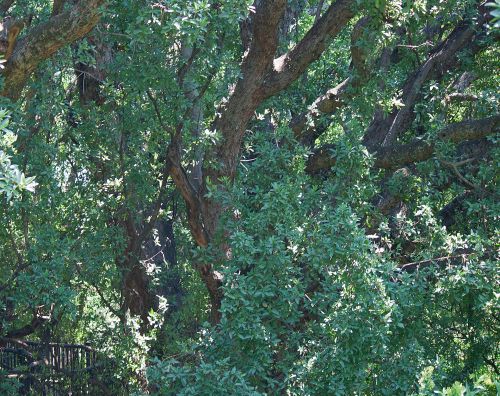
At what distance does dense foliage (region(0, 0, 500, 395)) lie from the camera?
20.1ft

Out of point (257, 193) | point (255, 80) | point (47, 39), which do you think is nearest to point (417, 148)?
point (255, 80)

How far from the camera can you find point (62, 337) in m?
9.41

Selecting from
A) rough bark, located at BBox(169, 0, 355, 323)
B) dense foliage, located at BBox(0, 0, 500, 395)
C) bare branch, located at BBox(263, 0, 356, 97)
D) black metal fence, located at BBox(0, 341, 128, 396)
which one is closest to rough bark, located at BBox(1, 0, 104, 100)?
dense foliage, located at BBox(0, 0, 500, 395)

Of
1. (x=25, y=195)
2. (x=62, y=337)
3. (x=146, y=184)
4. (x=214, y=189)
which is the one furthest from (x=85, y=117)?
(x=62, y=337)

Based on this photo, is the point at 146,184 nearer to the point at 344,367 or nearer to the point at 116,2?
the point at 116,2

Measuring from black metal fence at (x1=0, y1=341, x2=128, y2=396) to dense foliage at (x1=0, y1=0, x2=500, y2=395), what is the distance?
0.14m

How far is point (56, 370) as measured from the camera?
9070 millimetres

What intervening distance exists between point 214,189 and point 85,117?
2.08 meters

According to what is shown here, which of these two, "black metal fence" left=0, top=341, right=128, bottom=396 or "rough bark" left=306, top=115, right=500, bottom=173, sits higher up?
"rough bark" left=306, top=115, right=500, bottom=173

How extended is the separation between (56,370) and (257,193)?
12.1 ft

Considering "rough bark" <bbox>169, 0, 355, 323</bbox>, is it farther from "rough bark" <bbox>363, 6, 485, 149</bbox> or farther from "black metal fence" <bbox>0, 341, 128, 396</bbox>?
"black metal fence" <bbox>0, 341, 128, 396</bbox>

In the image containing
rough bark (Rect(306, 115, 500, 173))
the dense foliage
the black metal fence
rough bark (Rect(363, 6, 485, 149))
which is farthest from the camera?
the black metal fence

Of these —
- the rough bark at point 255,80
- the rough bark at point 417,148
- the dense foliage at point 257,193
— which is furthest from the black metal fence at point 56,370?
the rough bark at point 417,148

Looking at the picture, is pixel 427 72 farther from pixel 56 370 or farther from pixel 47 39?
pixel 56 370
